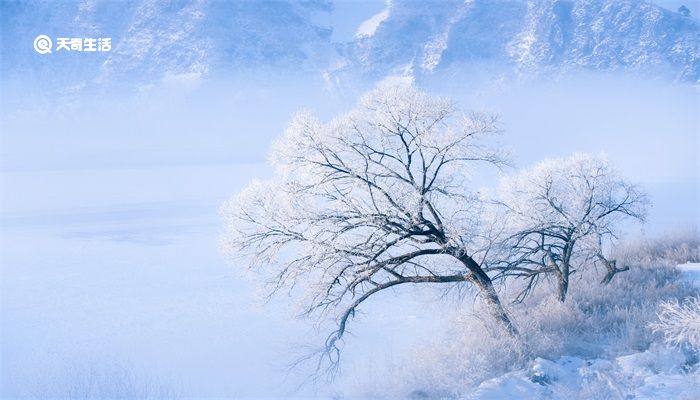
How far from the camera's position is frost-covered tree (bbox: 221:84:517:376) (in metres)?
11.9

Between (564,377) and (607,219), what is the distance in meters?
6.03

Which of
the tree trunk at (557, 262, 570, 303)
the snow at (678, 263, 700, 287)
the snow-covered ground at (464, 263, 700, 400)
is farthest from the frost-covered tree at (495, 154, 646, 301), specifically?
the snow-covered ground at (464, 263, 700, 400)

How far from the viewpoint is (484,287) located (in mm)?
12648

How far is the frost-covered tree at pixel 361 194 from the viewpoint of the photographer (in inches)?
468

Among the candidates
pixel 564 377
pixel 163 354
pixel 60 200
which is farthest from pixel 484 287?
pixel 60 200

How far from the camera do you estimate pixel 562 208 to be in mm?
15086

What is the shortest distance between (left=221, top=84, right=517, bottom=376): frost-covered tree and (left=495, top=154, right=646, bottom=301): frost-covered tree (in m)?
3.02

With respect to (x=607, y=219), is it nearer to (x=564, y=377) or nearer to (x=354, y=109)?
(x=564, y=377)

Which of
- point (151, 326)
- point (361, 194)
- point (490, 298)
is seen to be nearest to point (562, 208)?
point (490, 298)

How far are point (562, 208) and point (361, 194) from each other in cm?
542

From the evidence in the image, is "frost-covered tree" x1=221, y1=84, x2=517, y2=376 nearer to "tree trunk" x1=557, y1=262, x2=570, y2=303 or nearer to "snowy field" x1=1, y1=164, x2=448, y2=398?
"snowy field" x1=1, y1=164, x2=448, y2=398

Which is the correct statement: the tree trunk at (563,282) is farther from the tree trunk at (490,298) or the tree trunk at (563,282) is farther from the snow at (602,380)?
the snow at (602,380)

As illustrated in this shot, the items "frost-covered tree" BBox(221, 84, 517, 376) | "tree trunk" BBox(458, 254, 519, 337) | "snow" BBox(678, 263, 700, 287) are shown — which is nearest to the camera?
"frost-covered tree" BBox(221, 84, 517, 376)

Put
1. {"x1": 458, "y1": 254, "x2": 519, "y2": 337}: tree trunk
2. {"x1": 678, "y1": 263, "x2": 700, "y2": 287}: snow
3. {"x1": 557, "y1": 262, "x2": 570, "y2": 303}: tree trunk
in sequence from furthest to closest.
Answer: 1. {"x1": 678, "y1": 263, "x2": 700, "y2": 287}: snow
2. {"x1": 557, "y1": 262, "x2": 570, "y2": 303}: tree trunk
3. {"x1": 458, "y1": 254, "x2": 519, "y2": 337}: tree trunk
